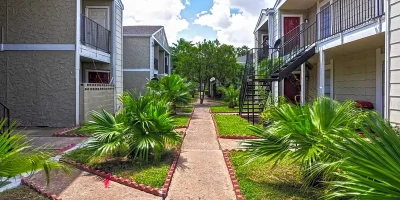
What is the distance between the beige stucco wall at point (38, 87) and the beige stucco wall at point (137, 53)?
45.0ft

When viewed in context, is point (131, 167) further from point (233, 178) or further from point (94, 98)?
point (94, 98)

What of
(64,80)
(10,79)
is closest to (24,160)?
(64,80)

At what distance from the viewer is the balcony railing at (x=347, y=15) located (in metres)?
9.78

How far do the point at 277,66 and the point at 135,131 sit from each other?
886 centimetres

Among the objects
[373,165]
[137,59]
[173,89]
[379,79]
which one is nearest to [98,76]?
[173,89]

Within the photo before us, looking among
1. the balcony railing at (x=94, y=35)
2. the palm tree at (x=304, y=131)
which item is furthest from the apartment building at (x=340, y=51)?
the balcony railing at (x=94, y=35)

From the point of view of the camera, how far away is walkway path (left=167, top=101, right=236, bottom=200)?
17.4ft

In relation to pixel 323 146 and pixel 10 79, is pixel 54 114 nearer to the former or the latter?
pixel 10 79

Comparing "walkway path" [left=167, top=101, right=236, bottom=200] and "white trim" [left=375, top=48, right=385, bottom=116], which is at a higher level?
"white trim" [left=375, top=48, right=385, bottom=116]

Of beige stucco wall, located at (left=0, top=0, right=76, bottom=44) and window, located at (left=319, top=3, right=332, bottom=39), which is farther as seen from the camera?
window, located at (left=319, top=3, right=332, bottom=39)

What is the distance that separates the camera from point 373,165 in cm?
278

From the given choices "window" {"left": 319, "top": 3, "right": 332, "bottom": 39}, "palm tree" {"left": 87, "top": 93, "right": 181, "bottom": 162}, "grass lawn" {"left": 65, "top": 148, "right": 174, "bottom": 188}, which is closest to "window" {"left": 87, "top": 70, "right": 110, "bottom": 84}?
"window" {"left": 319, "top": 3, "right": 332, "bottom": 39}

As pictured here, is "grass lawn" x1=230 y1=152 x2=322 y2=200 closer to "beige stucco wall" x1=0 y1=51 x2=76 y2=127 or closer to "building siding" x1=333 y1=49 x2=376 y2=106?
"building siding" x1=333 y1=49 x2=376 y2=106

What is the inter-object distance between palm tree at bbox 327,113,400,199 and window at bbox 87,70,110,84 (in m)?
15.7
